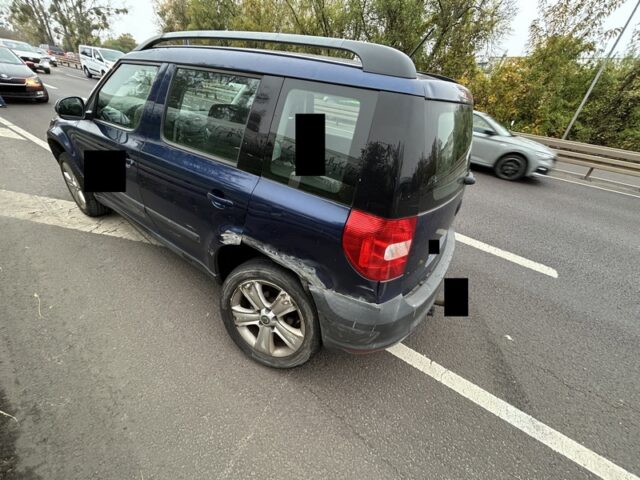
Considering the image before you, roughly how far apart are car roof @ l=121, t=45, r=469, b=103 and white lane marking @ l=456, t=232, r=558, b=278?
90.7 inches

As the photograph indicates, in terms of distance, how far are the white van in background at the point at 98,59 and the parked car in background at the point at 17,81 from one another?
10602mm

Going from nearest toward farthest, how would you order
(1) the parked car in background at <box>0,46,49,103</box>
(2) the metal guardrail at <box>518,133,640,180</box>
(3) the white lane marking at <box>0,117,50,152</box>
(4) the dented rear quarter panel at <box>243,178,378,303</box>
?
(4) the dented rear quarter panel at <box>243,178,378,303</box> → (3) the white lane marking at <box>0,117,50,152</box> → (2) the metal guardrail at <box>518,133,640,180</box> → (1) the parked car in background at <box>0,46,49,103</box>

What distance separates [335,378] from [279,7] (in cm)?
1977

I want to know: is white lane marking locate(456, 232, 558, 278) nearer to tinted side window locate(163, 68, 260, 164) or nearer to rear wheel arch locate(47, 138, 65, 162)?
tinted side window locate(163, 68, 260, 164)

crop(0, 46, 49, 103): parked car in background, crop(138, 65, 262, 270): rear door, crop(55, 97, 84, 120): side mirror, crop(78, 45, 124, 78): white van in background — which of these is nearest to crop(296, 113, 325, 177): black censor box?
crop(138, 65, 262, 270): rear door

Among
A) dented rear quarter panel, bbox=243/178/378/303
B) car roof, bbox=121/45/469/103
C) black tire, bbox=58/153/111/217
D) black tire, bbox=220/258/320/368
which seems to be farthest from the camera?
black tire, bbox=58/153/111/217

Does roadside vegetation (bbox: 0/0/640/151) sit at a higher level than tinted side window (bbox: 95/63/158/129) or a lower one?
higher

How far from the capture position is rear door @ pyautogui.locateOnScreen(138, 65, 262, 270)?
5.96 ft

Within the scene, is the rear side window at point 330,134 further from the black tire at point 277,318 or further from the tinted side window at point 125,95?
the tinted side window at point 125,95

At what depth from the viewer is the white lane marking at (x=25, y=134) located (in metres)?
5.68

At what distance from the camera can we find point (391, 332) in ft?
5.42

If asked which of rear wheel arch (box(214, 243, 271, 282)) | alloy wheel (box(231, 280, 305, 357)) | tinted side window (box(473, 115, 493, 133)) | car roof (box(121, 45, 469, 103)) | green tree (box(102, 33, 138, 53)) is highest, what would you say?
green tree (box(102, 33, 138, 53))

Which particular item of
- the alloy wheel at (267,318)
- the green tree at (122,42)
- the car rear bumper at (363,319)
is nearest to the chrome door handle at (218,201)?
the alloy wheel at (267,318)

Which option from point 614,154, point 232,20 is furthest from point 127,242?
point 232,20
